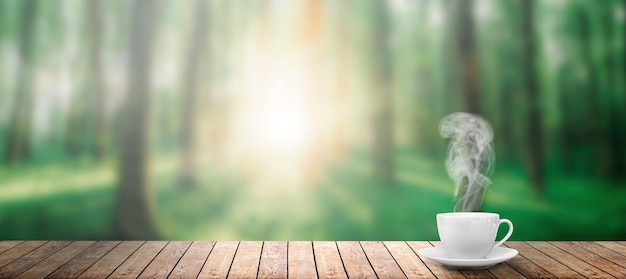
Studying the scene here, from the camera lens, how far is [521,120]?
2689 mm

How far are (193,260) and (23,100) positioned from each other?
1.14m

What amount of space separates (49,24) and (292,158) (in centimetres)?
108

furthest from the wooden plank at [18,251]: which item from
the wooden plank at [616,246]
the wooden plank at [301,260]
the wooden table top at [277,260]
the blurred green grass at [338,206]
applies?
the wooden plank at [616,246]

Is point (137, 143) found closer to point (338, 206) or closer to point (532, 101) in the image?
point (338, 206)

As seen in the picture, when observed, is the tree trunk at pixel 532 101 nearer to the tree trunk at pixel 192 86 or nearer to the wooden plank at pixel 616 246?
the wooden plank at pixel 616 246

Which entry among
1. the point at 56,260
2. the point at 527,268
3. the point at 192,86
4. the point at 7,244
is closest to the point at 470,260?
the point at 527,268

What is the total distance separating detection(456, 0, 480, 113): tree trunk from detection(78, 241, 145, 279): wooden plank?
4.38ft

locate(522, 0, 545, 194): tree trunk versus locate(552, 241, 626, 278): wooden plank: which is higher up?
locate(522, 0, 545, 194): tree trunk

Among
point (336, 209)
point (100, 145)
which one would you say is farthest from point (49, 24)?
point (336, 209)

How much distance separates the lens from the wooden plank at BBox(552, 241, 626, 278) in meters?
1.87

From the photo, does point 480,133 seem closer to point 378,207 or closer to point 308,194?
point 378,207

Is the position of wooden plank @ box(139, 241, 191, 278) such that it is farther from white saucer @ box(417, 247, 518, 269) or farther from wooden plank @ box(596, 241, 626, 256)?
wooden plank @ box(596, 241, 626, 256)

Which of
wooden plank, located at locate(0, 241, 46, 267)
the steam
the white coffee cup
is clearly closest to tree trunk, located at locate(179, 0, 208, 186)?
wooden plank, located at locate(0, 241, 46, 267)

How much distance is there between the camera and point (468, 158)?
2.77 m
